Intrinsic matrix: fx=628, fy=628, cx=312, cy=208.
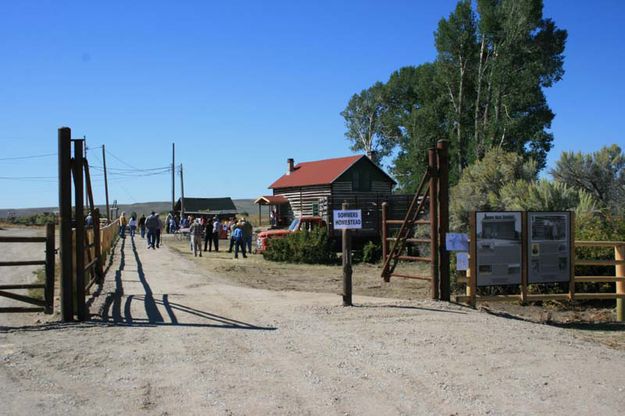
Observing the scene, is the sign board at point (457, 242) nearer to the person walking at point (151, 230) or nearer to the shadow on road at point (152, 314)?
the shadow on road at point (152, 314)

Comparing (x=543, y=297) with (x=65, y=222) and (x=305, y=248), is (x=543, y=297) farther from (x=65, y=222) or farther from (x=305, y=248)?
(x=305, y=248)

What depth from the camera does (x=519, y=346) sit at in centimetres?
810

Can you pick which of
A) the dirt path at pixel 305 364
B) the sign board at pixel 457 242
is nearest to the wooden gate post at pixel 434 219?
the sign board at pixel 457 242

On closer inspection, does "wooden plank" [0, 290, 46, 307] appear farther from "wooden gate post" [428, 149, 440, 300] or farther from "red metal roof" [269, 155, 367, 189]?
"red metal roof" [269, 155, 367, 189]

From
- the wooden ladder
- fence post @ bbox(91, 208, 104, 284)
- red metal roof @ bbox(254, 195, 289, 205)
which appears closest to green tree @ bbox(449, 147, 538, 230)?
the wooden ladder

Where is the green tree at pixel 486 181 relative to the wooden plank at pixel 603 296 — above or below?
above

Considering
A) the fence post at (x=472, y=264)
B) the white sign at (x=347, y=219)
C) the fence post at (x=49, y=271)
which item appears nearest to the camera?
the fence post at (x=49, y=271)

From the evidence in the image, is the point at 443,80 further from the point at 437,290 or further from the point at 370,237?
the point at 437,290

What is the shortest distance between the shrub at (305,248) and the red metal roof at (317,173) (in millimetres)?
25093

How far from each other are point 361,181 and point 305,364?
4538cm

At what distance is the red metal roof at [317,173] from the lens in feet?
167

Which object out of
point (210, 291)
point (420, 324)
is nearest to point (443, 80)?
point (210, 291)

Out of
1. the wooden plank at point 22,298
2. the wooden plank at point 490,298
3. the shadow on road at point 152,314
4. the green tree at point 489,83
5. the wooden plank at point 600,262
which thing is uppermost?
the green tree at point 489,83

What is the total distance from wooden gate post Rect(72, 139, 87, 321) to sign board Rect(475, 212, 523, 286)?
6.88 meters
